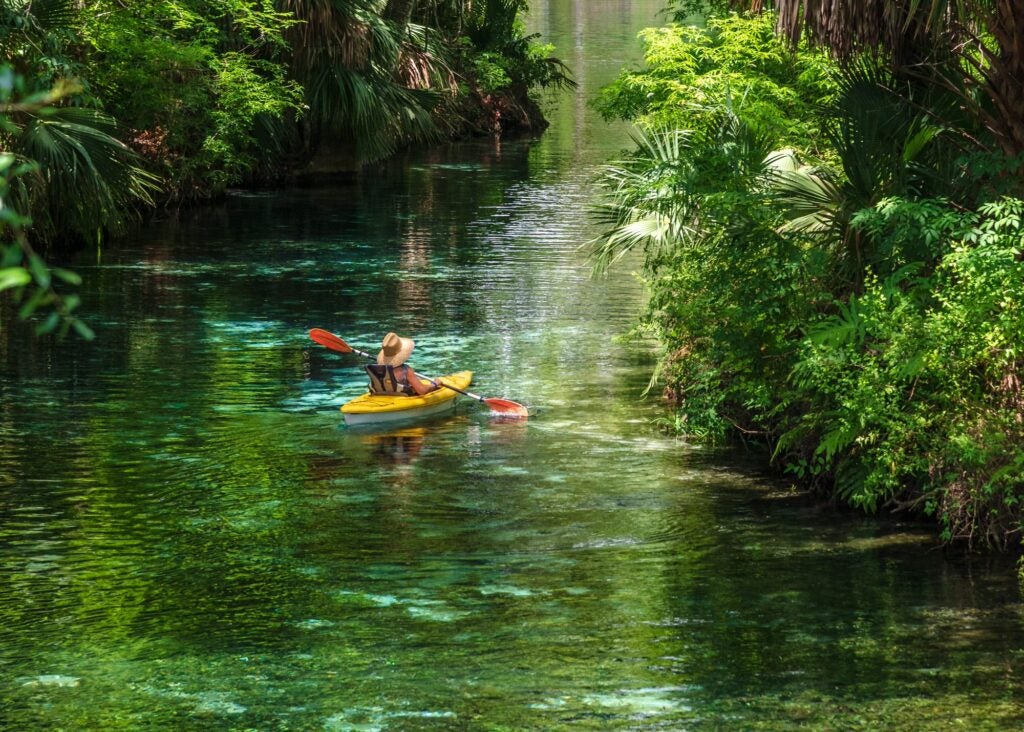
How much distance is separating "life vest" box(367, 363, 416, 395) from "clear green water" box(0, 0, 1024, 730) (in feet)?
1.62

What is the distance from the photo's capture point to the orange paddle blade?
14383 millimetres

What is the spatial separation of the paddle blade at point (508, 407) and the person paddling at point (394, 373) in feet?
2.32

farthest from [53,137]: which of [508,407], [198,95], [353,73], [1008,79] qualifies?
[1008,79]

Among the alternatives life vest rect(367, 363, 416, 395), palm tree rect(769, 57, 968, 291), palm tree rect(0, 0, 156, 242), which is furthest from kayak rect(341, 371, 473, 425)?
palm tree rect(0, 0, 156, 242)

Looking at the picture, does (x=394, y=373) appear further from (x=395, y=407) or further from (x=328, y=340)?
(x=328, y=340)

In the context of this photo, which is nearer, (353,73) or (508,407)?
(508,407)

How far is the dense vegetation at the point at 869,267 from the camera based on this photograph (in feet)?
33.4

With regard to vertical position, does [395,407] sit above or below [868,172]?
below

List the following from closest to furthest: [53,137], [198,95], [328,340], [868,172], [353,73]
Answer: [868,172] < [328,340] < [53,137] < [198,95] < [353,73]

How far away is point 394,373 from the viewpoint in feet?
47.0

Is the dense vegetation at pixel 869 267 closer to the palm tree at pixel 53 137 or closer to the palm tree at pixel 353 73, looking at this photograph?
the palm tree at pixel 53 137

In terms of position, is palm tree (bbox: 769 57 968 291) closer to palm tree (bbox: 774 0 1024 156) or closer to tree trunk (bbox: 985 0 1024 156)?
palm tree (bbox: 774 0 1024 156)

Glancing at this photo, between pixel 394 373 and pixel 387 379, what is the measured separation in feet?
0.32

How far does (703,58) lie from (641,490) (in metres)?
7.61
